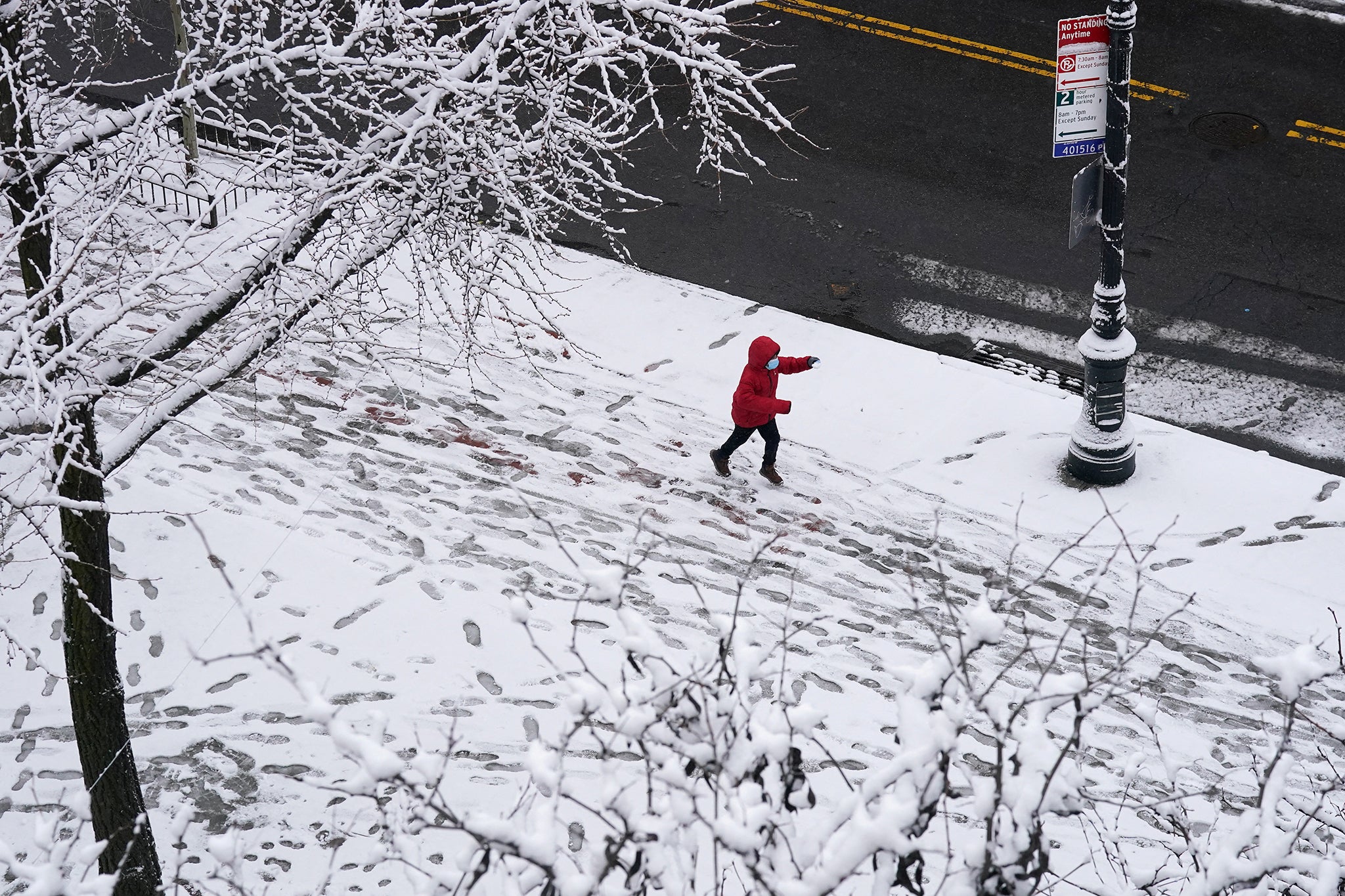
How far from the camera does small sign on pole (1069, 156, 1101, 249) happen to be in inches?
345

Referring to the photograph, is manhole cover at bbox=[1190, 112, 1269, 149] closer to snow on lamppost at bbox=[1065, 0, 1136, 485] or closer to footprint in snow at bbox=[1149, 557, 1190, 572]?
snow on lamppost at bbox=[1065, 0, 1136, 485]

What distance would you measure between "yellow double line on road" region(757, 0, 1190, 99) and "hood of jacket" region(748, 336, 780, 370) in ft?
21.6

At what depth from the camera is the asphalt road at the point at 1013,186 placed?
11.5 m

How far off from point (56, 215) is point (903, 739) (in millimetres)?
4251

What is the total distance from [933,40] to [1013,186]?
303cm

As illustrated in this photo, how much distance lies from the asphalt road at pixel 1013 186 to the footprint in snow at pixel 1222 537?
7.23 feet

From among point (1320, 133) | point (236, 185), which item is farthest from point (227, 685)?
point (1320, 133)

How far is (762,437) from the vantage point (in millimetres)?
9602

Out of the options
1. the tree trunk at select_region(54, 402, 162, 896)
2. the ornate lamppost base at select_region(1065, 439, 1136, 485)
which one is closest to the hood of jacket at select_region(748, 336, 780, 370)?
the ornate lamppost base at select_region(1065, 439, 1136, 485)

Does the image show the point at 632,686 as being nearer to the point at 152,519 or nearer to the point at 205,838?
the point at 205,838

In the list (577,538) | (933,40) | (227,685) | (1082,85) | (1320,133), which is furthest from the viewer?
(933,40)

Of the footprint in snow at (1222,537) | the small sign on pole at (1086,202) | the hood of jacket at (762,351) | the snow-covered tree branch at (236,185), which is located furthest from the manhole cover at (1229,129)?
the snow-covered tree branch at (236,185)

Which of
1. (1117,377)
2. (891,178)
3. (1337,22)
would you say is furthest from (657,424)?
(1337,22)

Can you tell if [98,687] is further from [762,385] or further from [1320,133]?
[1320,133]
